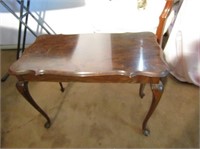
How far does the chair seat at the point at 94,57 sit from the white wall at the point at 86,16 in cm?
54

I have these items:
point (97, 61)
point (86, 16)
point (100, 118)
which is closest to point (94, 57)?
point (97, 61)

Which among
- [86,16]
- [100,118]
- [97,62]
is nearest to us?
[97,62]

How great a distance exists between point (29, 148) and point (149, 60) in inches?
34.6

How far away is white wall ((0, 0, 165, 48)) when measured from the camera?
1.60 metres

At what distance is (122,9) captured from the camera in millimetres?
1641

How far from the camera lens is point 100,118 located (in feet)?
4.25

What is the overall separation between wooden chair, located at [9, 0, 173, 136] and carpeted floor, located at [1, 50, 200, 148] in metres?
0.16

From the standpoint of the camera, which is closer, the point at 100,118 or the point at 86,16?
the point at 100,118

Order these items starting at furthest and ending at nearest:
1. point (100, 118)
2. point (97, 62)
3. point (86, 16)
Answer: point (86, 16)
point (100, 118)
point (97, 62)

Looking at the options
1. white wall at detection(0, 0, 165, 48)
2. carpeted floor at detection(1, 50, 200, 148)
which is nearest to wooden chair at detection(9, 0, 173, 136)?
carpeted floor at detection(1, 50, 200, 148)

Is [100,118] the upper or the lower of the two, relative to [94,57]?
lower

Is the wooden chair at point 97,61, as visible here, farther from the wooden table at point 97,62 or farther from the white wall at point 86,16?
the white wall at point 86,16

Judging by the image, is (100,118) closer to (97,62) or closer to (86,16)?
(97,62)

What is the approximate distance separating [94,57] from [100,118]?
510mm
